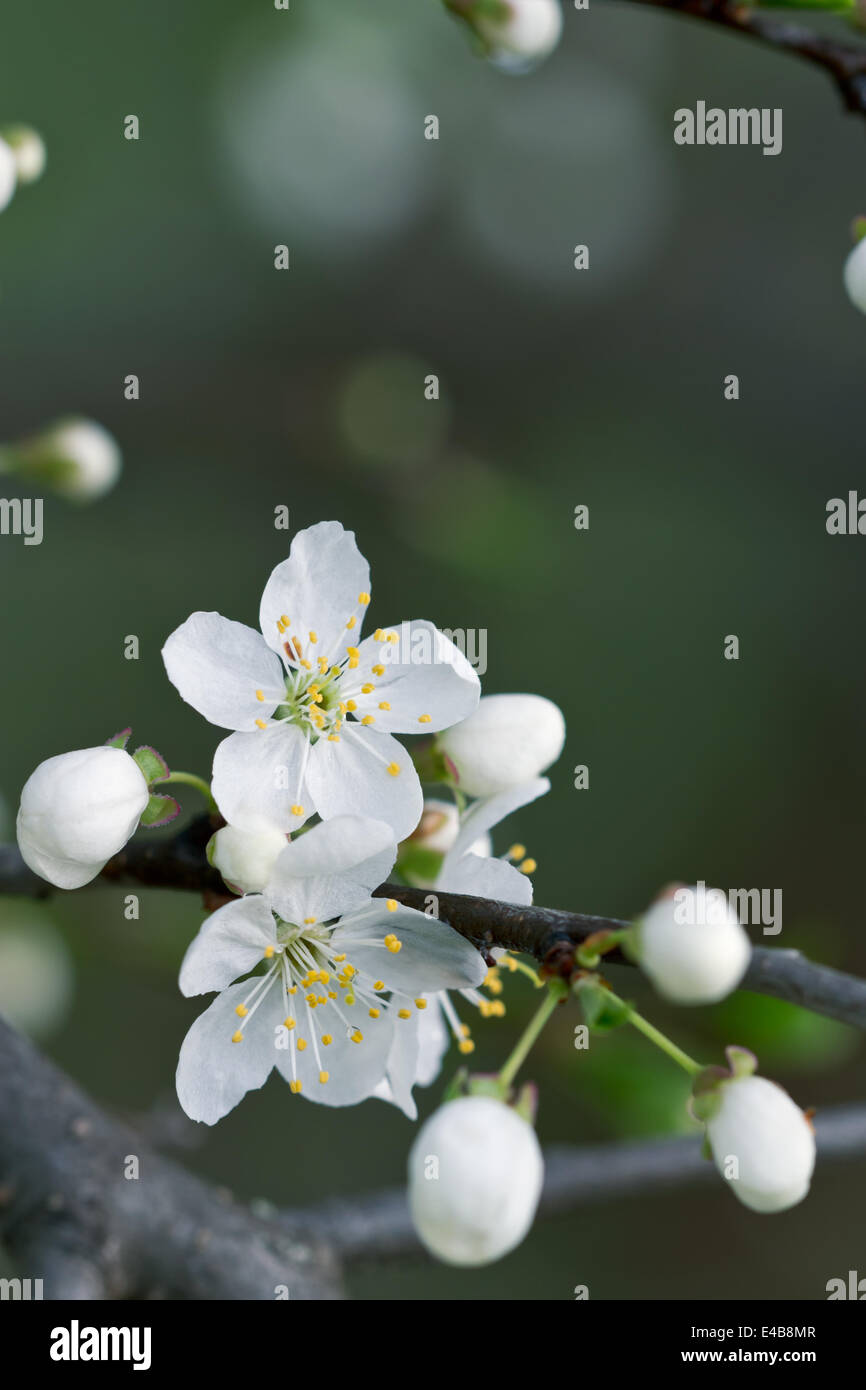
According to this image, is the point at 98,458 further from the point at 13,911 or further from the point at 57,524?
the point at 57,524

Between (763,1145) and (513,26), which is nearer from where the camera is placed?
(763,1145)

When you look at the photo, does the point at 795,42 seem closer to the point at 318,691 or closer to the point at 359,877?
the point at 318,691

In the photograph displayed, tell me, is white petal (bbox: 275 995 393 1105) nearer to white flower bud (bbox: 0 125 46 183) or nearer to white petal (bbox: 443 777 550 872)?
white petal (bbox: 443 777 550 872)

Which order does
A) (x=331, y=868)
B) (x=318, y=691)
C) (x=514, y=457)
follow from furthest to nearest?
(x=514, y=457), (x=318, y=691), (x=331, y=868)

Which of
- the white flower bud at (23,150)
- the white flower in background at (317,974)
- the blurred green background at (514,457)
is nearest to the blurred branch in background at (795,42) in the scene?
the white flower bud at (23,150)

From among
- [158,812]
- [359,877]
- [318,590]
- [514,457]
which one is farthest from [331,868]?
[514,457]

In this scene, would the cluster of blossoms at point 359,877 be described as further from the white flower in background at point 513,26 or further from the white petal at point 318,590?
the white flower in background at point 513,26

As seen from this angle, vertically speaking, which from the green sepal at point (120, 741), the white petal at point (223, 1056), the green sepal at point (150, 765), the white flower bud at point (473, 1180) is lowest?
the white flower bud at point (473, 1180)
